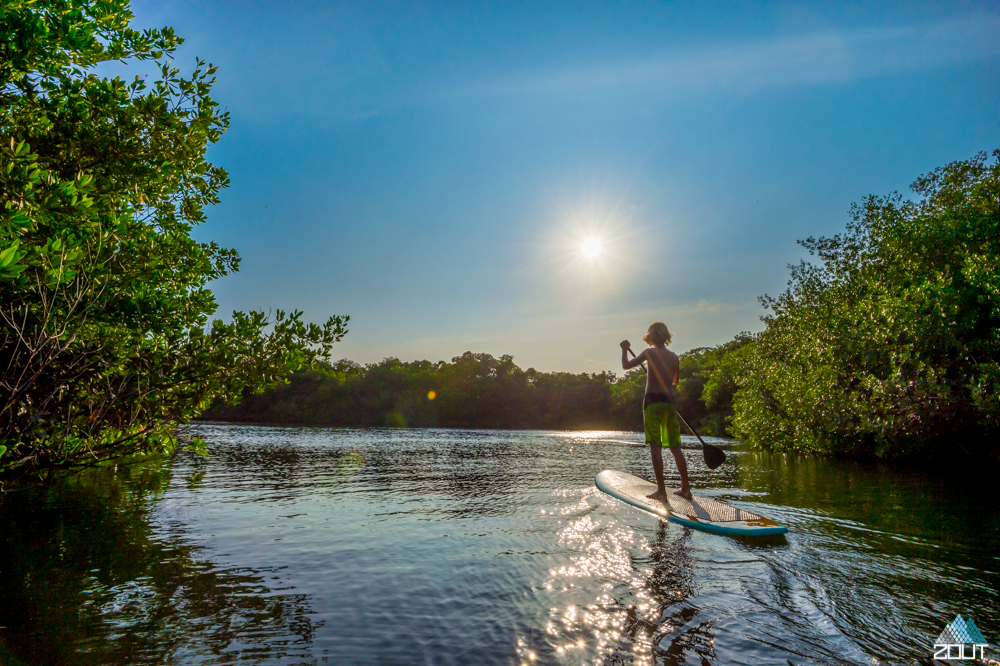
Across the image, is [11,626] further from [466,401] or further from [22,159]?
[466,401]

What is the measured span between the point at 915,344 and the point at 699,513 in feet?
46.4

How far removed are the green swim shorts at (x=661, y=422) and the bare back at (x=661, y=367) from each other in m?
0.26

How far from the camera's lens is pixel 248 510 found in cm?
785

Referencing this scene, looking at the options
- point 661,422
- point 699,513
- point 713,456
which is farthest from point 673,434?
point 713,456

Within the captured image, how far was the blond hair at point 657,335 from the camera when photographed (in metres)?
8.34

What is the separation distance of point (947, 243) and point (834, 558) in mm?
18573

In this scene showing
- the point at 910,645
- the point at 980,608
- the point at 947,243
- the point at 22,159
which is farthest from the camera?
the point at 947,243

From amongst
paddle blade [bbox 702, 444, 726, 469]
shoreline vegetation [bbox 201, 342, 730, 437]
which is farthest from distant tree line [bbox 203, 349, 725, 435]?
paddle blade [bbox 702, 444, 726, 469]

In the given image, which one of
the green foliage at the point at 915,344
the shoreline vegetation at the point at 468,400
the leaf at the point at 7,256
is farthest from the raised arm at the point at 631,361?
the shoreline vegetation at the point at 468,400

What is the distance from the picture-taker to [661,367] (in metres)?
8.09

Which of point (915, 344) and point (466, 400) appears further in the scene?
point (466, 400)

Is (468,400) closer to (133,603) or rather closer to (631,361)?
(631,361)

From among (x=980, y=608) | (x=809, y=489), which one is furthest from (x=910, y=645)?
(x=809, y=489)

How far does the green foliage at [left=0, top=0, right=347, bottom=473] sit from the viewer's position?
17.2 ft
